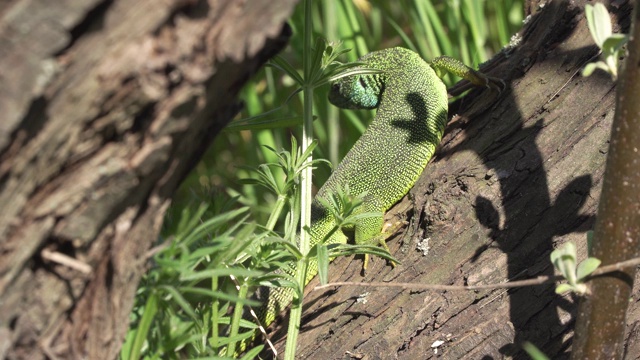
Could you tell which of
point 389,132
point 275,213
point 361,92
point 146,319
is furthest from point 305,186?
point 361,92

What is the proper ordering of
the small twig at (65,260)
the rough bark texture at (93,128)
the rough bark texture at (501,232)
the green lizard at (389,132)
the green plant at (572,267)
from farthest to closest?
1. the green lizard at (389,132)
2. the rough bark texture at (501,232)
3. the green plant at (572,267)
4. the small twig at (65,260)
5. the rough bark texture at (93,128)

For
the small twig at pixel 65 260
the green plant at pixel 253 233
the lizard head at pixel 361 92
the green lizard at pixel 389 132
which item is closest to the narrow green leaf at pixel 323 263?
the green plant at pixel 253 233

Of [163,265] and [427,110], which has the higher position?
[163,265]

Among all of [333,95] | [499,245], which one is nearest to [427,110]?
[333,95]

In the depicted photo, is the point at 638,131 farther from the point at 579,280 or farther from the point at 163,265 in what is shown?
the point at 163,265

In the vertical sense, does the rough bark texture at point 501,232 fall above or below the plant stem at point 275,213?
below

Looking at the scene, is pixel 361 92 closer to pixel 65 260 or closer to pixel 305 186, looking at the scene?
pixel 305 186

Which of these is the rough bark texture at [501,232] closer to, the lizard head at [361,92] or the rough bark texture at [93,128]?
the rough bark texture at [93,128]
